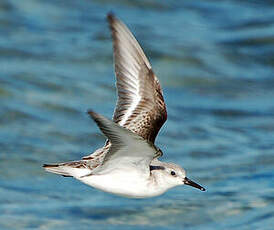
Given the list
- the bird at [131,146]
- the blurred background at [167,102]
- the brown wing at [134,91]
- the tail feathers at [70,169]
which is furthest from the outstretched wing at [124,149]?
the blurred background at [167,102]

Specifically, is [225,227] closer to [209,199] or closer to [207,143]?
[209,199]

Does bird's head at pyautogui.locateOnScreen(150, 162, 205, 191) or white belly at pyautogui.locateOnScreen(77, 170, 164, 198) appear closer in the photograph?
white belly at pyautogui.locateOnScreen(77, 170, 164, 198)

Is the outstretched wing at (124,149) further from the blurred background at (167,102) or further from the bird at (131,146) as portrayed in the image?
the blurred background at (167,102)

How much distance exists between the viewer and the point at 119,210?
12320 millimetres

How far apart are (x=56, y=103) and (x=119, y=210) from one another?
11.7 feet

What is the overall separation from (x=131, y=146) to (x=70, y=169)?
701 millimetres

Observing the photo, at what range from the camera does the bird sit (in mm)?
7316

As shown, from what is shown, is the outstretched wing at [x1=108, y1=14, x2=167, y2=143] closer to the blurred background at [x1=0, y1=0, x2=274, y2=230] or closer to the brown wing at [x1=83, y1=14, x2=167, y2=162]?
the brown wing at [x1=83, y1=14, x2=167, y2=162]

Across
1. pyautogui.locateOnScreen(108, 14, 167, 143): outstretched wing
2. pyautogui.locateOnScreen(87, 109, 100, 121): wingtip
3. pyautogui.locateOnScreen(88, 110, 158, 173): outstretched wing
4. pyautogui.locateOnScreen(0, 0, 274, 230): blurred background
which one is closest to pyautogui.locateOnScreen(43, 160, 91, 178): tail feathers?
pyautogui.locateOnScreen(88, 110, 158, 173): outstretched wing

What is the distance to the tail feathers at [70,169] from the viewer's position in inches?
296

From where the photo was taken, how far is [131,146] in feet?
A: 23.4

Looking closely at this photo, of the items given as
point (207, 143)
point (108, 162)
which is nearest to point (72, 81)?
point (207, 143)

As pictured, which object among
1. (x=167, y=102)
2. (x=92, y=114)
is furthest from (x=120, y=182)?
(x=167, y=102)

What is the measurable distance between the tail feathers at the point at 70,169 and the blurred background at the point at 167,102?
4407mm
